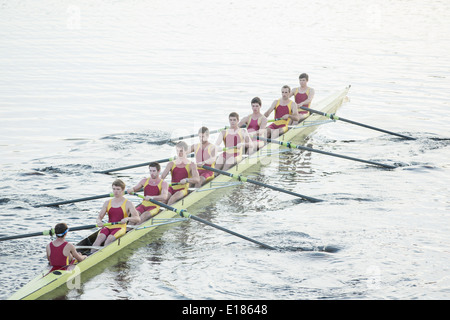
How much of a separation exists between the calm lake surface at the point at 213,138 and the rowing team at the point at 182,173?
604mm

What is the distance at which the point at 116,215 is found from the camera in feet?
37.9

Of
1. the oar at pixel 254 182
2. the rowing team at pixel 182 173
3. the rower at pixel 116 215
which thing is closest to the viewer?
the rowing team at pixel 182 173

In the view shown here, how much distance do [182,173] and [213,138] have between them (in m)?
6.53

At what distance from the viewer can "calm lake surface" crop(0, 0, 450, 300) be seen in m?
11.0

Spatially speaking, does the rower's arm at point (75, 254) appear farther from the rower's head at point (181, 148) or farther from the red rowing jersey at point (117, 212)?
the rower's head at point (181, 148)

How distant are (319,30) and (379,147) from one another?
86.8ft

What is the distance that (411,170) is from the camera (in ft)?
56.1

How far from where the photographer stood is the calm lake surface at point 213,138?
11.0 metres

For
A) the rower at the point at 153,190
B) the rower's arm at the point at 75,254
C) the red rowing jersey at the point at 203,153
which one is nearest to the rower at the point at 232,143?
the red rowing jersey at the point at 203,153

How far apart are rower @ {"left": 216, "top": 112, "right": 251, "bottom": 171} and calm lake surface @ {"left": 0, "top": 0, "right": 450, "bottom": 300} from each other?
2.54ft

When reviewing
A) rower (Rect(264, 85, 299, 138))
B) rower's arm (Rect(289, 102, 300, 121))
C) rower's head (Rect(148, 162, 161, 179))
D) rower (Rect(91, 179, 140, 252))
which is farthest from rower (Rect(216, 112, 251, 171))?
rower (Rect(91, 179, 140, 252))

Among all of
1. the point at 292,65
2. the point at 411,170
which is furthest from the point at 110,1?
the point at 411,170

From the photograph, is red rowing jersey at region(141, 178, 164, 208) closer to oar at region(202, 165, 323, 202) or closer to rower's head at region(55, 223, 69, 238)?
oar at region(202, 165, 323, 202)

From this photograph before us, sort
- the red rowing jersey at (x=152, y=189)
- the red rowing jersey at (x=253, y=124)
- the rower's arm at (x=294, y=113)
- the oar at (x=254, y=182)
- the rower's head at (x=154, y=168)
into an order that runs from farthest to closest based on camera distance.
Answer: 1. the rower's arm at (x=294, y=113)
2. the red rowing jersey at (x=253, y=124)
3. the oar at (x=254, y=182)
4. the red rowing jersey at (x=152, y=189)
5. the rower's head at (x=154, y=168)
